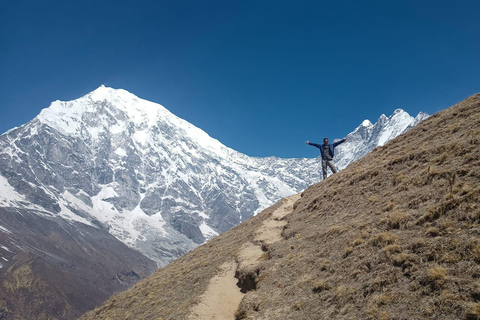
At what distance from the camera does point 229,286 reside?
2000 centimetres

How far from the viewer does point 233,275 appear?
69.6 feet

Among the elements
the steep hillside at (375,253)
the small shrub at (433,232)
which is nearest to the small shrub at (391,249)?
the steep hillside at (375,253)

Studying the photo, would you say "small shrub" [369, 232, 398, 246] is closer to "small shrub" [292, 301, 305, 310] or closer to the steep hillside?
the steep hillside

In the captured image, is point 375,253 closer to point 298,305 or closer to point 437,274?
point 437,274

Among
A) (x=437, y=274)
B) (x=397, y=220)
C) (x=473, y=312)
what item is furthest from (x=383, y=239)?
(x=473, y=312)

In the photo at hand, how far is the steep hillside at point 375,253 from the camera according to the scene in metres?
10.8

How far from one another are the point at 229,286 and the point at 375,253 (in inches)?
371

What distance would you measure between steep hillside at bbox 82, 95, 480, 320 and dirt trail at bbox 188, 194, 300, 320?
18cm

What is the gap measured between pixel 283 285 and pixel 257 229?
42.0ft

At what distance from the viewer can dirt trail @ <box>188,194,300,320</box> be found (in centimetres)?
1742

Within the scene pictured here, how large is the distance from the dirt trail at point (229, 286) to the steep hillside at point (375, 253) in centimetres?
18

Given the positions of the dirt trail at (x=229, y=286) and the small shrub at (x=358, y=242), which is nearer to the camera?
the small shrub at (x=358, y=242)

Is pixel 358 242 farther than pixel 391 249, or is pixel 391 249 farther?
pixel 358 242

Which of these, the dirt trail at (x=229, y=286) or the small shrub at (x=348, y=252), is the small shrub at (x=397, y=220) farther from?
the dirt trail at (x=229, y=286)
